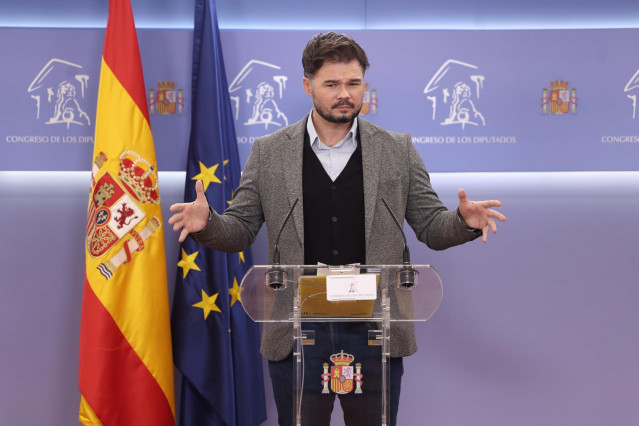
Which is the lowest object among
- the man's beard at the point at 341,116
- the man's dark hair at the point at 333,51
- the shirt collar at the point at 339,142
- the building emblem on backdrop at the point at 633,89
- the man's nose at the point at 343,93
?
the shirt collar at the point at 339,142

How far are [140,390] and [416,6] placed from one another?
251 cm

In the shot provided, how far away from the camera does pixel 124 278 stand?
3.06 m

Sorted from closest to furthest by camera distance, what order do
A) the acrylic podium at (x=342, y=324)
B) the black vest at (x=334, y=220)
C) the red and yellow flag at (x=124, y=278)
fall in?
the acrylic podium at (x=342, y=324)
the black vest at (x=334, y=220)
the red and yellow flag at (x=124, y=278)

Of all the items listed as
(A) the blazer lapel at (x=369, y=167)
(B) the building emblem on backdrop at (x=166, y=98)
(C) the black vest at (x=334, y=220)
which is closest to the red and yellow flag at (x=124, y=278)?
(B) the building emblem on backdrop at (x=166, y=98)

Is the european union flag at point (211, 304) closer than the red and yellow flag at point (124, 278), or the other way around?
the red and yellow flag at point (124, 278)

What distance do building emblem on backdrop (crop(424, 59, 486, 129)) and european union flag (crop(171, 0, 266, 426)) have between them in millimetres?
1130

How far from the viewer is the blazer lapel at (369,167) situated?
222cm

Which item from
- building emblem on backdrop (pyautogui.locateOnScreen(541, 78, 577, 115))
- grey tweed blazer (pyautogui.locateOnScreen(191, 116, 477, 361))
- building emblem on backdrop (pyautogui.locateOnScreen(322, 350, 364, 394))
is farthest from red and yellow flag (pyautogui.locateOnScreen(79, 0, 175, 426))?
building emblem on backdrop (pyautogui.locateOnScreen(541, 78, 577, 115))

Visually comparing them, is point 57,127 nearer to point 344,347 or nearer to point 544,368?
point 344,347

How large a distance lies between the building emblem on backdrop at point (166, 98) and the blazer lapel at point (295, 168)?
122 centimetres

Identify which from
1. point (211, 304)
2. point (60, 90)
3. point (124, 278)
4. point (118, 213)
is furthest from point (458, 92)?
point (60, 90)

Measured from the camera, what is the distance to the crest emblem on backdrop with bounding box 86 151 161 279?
119 inches

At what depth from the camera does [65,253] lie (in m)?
3.59

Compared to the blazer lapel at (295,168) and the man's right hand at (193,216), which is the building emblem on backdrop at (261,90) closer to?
the blazer lapel at (295,168)
